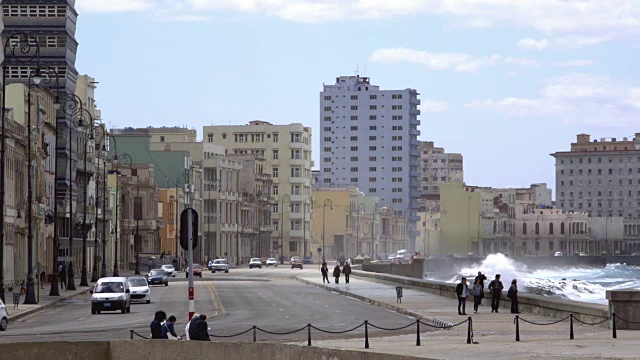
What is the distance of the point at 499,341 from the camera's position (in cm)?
3616

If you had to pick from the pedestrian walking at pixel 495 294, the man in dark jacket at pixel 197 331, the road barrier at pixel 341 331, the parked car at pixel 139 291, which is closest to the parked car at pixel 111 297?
the parked car at pixel 139 291

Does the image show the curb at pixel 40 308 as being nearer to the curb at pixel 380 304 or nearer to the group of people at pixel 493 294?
the curb at pixel 380 304

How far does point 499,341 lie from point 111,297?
24.5m

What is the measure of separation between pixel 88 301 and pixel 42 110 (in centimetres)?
3071

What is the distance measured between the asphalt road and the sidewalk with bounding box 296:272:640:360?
7.43 feet

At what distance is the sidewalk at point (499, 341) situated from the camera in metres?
28.5

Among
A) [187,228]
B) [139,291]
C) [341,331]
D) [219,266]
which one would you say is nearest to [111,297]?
[139,291]

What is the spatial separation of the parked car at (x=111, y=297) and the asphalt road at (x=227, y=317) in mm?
416

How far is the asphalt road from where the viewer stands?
1681 inches

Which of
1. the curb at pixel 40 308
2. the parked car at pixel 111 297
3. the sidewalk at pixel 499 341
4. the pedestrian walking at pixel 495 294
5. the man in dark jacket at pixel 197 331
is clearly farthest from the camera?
the parked car at pixel 111 297

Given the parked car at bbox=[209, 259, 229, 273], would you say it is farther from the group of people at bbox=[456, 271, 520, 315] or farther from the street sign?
the street sign

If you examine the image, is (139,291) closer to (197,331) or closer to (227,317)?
(227,317)

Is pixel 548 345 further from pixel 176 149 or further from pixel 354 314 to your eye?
pixel 176 149

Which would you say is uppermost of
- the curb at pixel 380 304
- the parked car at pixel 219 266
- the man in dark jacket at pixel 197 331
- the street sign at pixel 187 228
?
the street sign at pixel 187 228
